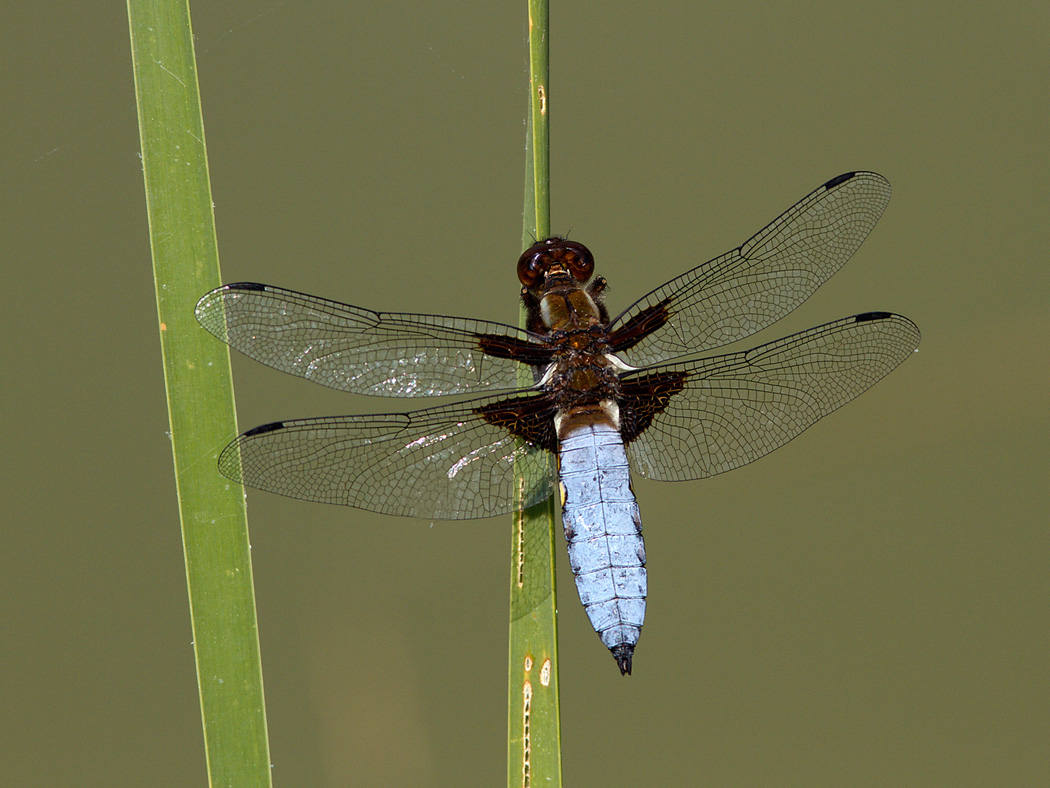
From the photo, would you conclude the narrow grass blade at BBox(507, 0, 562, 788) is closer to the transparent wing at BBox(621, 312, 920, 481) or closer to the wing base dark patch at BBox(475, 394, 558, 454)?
the wing base dark patch at BBox(475, 394, 558, 454)

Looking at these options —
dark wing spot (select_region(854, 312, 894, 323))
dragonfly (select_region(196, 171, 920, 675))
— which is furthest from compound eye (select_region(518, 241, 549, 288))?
dark wing spot (select_region(854, 312, 894, 323))

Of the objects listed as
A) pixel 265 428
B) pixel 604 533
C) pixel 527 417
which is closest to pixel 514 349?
pixel 527 417

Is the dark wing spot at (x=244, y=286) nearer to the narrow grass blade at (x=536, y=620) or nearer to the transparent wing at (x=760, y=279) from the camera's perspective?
the narrow grass blade at (x=536, y=620)

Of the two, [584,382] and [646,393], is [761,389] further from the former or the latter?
[584,382]

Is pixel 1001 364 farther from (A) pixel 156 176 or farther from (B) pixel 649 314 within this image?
(A) pixel 156 176

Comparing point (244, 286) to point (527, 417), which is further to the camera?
point (527, 417)
